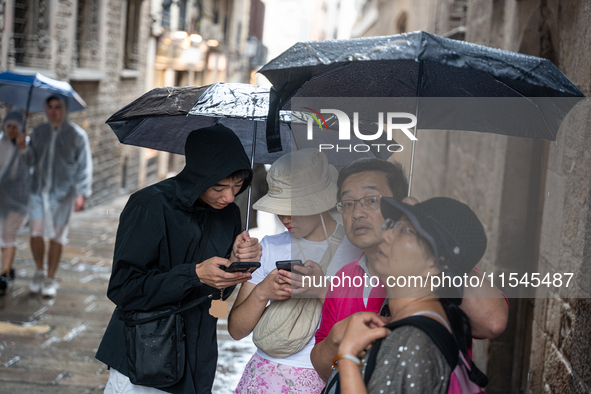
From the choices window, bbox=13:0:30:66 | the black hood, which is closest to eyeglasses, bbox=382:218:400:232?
the black hood

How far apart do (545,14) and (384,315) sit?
9.73 feet

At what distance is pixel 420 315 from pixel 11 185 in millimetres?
5211

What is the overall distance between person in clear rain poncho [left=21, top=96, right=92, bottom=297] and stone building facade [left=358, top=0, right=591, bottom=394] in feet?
12.1

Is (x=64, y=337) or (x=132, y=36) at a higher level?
(x=132, y=36)

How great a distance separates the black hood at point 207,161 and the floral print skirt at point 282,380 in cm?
69

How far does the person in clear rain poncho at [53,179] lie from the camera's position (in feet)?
19.4

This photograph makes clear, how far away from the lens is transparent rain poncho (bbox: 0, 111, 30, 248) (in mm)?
5824

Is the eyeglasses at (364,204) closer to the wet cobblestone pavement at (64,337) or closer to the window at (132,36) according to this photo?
the wet cobblestone pavement at (64,337)

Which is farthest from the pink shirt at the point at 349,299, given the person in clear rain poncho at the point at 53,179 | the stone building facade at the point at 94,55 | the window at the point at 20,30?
the window at the point at 20,30

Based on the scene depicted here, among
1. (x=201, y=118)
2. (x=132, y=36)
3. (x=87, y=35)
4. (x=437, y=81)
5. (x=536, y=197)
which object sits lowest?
(x=536, y=197)

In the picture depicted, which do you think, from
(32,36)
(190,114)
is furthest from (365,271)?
(32,36)

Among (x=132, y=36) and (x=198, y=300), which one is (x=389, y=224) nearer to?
(x=198, y=300)

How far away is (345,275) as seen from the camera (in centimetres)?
205

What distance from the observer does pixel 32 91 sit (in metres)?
6.04
